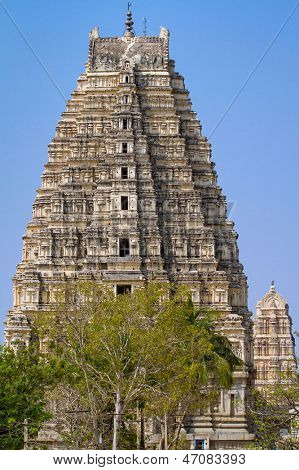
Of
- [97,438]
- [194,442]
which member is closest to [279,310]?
[194,442]

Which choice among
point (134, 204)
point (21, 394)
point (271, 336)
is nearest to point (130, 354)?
point (21, 394)

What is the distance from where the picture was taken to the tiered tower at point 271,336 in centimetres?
11425

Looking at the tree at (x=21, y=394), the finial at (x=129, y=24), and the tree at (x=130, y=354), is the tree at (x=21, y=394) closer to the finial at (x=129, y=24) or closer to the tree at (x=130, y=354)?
the tree at (x=130, y=354)

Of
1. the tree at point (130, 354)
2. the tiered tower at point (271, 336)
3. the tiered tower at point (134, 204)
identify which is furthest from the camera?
the tiered tower at point (271, 336)

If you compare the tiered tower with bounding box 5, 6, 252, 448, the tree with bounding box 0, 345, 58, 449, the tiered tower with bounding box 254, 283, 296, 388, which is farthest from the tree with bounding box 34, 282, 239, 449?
the tiered tower with bounding box 254, 283, 296, 388

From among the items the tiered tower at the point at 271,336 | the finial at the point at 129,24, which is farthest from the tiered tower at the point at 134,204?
the tiered tower at the point at 271,336

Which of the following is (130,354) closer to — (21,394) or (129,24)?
(21,394)

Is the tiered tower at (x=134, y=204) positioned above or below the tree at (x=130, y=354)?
above

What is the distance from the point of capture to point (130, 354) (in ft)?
160

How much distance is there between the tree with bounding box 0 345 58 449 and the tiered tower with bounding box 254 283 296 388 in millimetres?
63923

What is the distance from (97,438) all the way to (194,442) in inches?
896

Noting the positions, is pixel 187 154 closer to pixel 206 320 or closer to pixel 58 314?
pixel 206 320

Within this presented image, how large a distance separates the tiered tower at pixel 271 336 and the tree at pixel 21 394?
210ft

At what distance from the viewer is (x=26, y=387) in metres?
49.0
